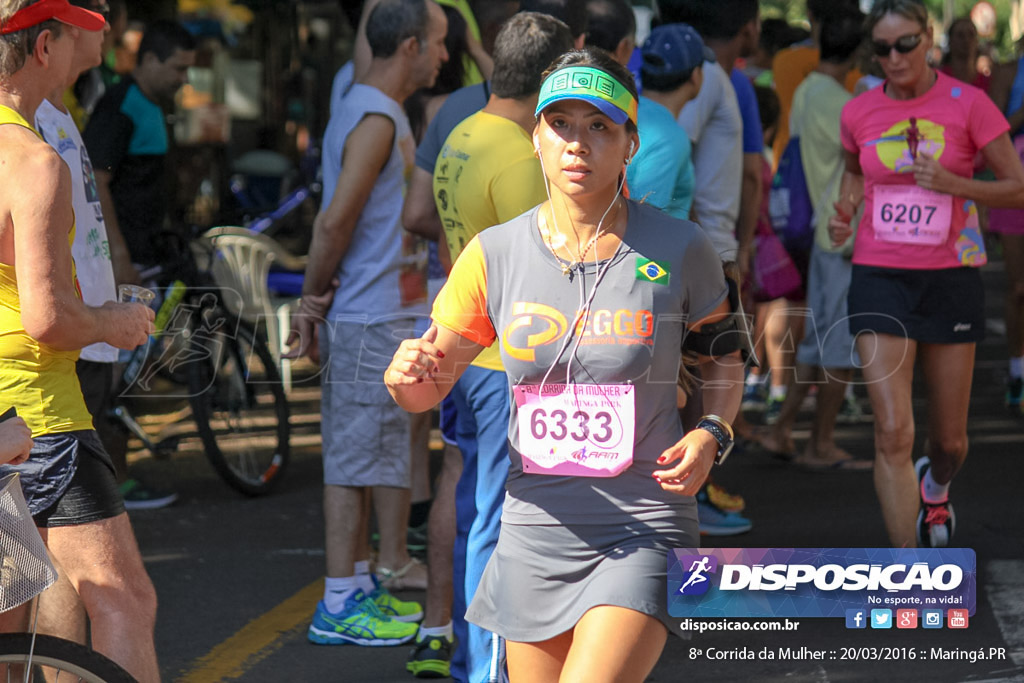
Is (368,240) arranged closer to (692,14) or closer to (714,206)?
(714,206)

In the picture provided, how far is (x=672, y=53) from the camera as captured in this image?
221 inches

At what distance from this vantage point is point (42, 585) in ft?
9.43

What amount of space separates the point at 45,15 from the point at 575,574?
185 cm

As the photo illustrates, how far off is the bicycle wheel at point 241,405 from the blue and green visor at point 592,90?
13.8ft

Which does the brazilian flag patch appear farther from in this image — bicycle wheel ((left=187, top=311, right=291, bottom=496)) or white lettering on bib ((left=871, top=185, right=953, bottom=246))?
bicycle wheel ((left=187, top=311, right=291, bottom=496))

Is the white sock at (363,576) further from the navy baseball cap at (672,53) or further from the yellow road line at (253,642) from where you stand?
the navy baseball cap at (672,53)

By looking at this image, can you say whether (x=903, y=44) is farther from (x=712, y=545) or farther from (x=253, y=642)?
(x=253, y=642)

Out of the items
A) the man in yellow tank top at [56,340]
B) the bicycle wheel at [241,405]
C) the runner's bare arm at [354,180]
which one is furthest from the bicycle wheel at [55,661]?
the bicycle wheel at [241,405]

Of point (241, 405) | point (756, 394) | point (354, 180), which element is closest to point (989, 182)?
point (354, 180)

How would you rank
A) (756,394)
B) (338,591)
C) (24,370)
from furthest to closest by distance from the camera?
(756,394), (338,591), (24,370)

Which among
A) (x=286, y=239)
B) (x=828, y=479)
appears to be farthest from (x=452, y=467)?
(x=286, y=239)

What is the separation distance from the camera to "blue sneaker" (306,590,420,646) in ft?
16.2

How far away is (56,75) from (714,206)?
335 cm

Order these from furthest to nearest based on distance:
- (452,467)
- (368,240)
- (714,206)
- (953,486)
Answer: (953,486), (714,206), (368,240), (452,467)
